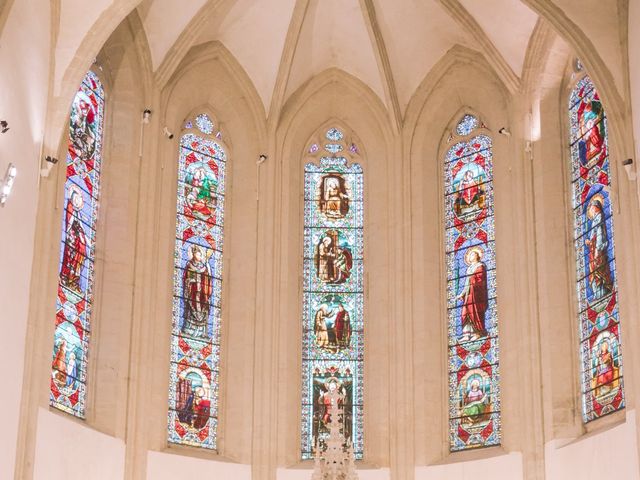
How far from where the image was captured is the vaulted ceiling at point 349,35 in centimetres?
2255

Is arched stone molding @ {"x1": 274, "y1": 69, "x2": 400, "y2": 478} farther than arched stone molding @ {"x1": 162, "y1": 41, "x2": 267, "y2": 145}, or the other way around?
arched stone molding @ {"x1": 162, "y1": 41, "x2": 267, "y2": 145}

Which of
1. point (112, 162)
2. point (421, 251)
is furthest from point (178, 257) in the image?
point (421, 251)

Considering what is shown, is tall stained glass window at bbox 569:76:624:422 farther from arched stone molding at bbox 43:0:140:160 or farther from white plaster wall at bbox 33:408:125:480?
arched stone molding at bbox 43:0:140:160

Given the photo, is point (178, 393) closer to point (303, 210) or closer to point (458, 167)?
point (303, 210)

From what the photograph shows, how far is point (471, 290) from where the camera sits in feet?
74.0

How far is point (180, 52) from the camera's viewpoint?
895 inches

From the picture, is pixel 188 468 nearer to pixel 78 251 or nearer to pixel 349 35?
pixel 78 251

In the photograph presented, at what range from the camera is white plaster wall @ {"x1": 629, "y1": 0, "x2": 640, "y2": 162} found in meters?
19.4

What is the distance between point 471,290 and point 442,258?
762 mm

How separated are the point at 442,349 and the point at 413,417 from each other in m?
1.15

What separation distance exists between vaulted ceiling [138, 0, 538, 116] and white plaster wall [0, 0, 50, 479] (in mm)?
3824

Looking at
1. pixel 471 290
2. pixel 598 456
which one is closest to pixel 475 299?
pixel 471 290

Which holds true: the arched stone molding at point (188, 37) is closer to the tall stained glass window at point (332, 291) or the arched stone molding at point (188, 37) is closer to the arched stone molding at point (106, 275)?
the arched stone molding at point (106, 275)

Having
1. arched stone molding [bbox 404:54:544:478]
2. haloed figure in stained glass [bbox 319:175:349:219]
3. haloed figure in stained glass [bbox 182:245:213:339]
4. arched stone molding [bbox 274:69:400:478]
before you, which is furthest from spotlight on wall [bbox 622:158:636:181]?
haloed figure in stained glass [bbox 182:245:213:339]
